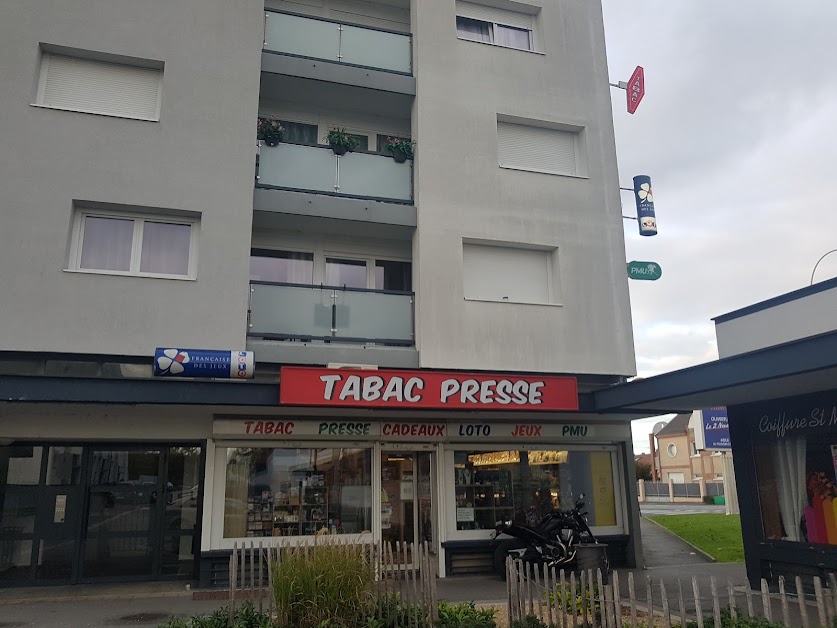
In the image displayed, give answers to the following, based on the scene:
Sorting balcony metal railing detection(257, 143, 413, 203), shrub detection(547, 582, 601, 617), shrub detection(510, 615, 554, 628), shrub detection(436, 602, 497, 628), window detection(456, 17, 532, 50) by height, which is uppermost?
window detection(456, 17, 532, 50)

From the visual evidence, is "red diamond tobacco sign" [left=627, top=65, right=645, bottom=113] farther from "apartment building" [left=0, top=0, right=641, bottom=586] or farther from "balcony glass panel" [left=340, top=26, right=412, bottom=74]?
"balcony glass panel" [left=340, top=26, right=412, bottom=74]

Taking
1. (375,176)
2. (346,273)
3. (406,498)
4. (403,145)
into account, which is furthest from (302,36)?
(406,498)

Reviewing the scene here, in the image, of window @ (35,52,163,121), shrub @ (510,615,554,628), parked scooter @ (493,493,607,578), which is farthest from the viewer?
window @ (35,52,163,121)

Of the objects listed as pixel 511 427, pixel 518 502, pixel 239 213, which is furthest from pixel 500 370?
pixel 239 213

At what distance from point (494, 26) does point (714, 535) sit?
14.1 metres

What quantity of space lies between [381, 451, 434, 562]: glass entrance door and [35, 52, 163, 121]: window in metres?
7.73

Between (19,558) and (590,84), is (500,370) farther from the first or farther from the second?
(19,558)

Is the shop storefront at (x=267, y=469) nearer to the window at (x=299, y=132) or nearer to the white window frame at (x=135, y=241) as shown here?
the white window frame at (x=135, y=241)

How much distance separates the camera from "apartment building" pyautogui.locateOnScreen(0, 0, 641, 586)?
37.3 feet

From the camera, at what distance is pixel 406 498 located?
13516 mm

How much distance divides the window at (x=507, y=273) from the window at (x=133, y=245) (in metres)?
5.25

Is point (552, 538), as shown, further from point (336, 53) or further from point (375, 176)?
point (336, 53)

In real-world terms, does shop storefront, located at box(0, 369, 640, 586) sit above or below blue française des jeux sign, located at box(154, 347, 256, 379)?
below

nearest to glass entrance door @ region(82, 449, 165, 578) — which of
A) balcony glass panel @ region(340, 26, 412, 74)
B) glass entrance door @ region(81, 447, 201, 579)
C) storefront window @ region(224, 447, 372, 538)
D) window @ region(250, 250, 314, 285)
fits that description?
glass entrance door @ region(81, 447, 201, 579)
